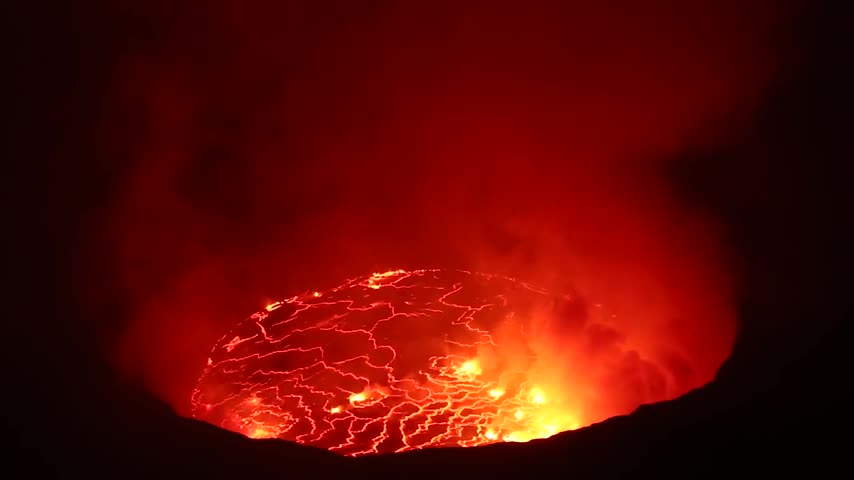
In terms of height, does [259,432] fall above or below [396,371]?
below

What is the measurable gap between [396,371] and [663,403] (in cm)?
281

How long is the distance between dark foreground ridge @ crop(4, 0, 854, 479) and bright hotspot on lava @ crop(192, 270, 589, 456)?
1396 mm

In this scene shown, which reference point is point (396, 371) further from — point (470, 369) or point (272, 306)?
point (272, 306)

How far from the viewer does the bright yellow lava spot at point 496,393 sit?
5.75 meters

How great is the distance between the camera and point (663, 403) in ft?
12.4

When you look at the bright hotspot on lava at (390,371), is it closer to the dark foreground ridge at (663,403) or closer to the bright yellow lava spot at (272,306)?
the bright yellow lava spot at (272,306)

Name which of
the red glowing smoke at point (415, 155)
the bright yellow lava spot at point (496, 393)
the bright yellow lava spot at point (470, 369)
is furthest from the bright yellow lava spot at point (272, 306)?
the bright yellow lava spot at point (496, 393)

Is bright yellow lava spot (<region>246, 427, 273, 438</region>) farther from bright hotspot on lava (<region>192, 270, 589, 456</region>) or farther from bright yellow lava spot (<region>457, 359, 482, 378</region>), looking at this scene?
bright yellow lava spot (<region>457, 359, 482, 378</region>)

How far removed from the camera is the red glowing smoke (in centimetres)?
666

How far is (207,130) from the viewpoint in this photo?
7297mm

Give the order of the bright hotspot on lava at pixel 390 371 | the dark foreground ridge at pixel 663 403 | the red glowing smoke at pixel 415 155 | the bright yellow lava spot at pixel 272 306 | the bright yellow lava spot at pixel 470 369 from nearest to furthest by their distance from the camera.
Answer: the dark foreground ridge at pixel 663 403
the bright hotspot on lava at pixel 390 371
the bright yellow lava spot at pixel 470 369
the red glowing smoke at pixel 415 155
the bright yellow lava spot at pixel 272 306

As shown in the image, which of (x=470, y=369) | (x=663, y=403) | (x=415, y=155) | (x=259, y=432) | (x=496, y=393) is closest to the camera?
(x=663, y=403)

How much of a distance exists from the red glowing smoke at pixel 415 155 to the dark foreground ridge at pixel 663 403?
0.51 meters

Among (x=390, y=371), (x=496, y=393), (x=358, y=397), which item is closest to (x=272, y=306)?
(x=390, y=371)
